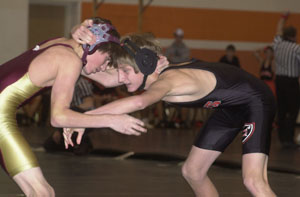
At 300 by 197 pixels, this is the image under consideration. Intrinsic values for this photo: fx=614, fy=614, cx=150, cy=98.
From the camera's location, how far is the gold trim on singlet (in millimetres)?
2994

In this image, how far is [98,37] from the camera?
10.7 feet

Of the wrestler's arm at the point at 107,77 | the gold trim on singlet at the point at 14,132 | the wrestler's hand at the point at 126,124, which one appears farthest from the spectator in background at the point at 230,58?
the wrestler's hand at the point at 126,124

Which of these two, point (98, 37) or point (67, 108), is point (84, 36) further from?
point (67, 108)

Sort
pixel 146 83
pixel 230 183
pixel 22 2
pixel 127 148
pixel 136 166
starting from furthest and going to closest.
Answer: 1. pixel 22 2
2. pixel 127 148
3. pixel 136 166
4. pixel 230 183
5. pixel 146 83

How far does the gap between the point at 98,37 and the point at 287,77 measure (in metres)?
5.44

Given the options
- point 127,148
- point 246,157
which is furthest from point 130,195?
point 127,148

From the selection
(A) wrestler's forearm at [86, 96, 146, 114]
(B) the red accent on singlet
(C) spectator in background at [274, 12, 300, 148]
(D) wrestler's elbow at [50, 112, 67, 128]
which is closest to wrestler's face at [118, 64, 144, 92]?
(B) the red accent on singlet

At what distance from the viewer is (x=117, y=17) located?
12.6m

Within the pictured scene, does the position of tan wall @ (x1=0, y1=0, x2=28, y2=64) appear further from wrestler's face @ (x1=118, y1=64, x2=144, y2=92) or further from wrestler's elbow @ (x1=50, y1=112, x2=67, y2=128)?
wrestler's elbow @ (x1=50, y1=112, x2=67, y2=128)

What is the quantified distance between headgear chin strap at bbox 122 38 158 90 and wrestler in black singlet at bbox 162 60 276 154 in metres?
0.14

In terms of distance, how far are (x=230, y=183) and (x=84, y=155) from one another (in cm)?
238

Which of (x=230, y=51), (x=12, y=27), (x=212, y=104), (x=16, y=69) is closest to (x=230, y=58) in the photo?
(x=230, y=51)

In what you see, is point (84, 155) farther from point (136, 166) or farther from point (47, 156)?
point (136, 166)

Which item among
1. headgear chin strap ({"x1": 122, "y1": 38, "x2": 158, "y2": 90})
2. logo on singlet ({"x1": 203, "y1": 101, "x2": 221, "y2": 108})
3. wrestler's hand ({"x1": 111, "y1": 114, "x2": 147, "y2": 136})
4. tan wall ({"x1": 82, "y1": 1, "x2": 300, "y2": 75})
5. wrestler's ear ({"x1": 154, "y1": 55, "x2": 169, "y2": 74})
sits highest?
headgear chin strap ({"x1": 122, "y1": 38, "x2": 158, "y2": 90})
